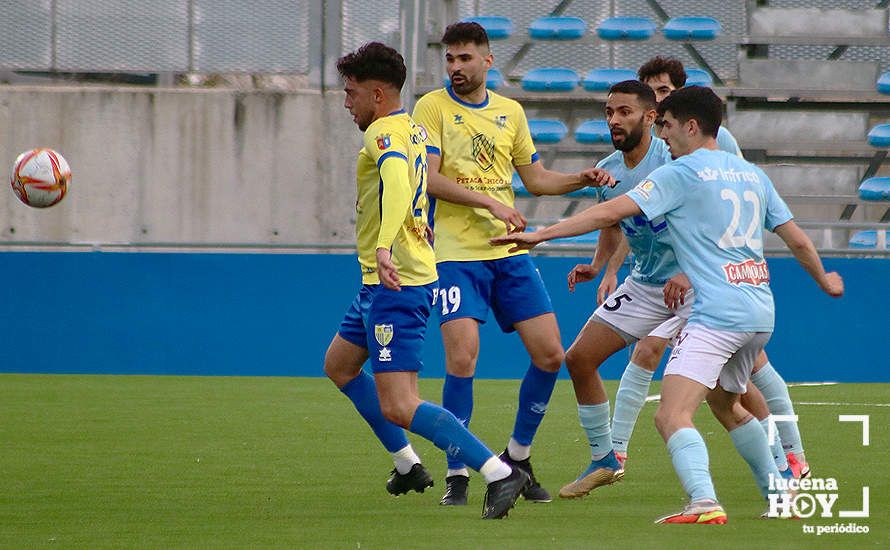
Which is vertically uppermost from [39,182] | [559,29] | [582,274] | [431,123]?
[559,29]

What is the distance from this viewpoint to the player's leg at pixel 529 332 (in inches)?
261

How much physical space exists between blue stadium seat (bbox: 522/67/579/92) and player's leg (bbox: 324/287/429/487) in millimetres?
10652

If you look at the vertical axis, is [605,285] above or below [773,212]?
below

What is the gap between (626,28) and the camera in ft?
55.8

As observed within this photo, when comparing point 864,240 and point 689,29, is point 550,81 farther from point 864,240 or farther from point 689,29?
point 864,240

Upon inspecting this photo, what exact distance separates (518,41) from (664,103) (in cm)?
1161

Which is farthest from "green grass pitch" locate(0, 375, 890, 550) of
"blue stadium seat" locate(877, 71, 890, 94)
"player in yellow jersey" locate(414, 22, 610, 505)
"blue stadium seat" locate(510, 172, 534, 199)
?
"blue stadium seat" locate(877, 71, 890, 94)

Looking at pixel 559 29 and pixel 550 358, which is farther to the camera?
pixel 559 29

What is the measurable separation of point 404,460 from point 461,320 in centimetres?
71

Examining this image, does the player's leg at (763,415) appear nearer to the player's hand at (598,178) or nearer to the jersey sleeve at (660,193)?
the player's hand at (598,178)

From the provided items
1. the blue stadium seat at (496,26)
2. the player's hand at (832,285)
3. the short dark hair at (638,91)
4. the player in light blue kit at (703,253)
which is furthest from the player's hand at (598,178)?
the blue stadium seat at (496,26)

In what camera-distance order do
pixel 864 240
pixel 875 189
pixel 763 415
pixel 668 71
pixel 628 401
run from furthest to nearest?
1. pixel 875 189
2. pixel 864 240
3. pixel 668 71
4. pixel 628 401
5. pixel 763 415

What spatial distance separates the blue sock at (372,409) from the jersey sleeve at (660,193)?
1.81 meters

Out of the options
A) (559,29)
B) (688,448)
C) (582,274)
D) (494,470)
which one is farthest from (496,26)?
(688,448)
